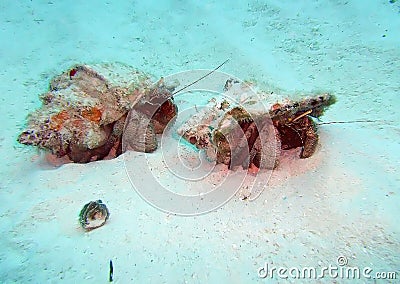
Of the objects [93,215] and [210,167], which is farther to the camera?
[210,167]

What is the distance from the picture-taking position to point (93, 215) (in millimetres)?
2674

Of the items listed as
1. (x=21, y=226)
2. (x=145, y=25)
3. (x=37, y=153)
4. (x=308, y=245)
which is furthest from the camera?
(x=145, y=25)

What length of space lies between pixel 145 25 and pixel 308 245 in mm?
5468

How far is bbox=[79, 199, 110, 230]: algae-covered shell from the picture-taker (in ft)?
8.61

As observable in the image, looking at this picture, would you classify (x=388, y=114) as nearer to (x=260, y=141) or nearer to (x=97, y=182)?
(x=260, y=141)

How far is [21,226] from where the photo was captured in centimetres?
268

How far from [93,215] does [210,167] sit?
4.50 ft

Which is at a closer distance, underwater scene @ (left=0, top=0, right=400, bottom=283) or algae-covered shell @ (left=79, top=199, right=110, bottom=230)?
underwater scene @ (left=0, top=0, right=400, bottom=283)

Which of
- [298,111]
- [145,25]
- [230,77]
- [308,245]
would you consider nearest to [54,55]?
[145,25]

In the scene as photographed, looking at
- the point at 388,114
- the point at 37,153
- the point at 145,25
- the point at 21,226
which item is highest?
the point at 145,25

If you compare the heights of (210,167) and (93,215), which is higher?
(210,167)

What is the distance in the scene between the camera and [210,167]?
3.35m

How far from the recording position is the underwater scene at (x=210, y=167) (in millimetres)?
2311

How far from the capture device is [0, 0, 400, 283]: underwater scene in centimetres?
231
